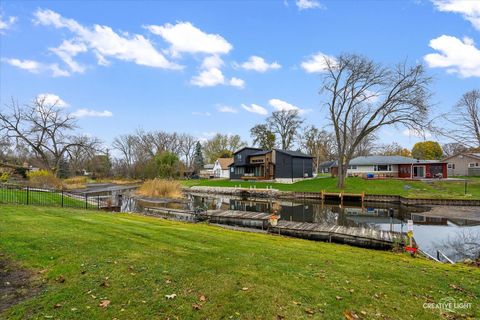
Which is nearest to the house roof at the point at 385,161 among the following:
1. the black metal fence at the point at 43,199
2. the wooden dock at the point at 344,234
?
the wooden dock at the point at 344,234

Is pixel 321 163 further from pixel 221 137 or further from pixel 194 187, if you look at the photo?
pixel 194 187

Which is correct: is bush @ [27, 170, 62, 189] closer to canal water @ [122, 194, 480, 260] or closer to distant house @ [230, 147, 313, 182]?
canal water @ [122, 194, 480, 260]

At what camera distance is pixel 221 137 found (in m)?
85.9

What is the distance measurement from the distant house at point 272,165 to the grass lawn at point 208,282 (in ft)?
138

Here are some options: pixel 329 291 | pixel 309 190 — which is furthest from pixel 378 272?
pixel 309 190

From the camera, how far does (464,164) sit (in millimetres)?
46875

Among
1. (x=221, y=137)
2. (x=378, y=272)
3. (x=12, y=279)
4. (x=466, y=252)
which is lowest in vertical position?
(x=466, y=252)

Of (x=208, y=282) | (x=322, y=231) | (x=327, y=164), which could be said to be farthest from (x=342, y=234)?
(x=327, y=164)

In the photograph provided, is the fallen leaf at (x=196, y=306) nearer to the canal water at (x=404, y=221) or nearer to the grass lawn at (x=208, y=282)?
the grass lawn at (x=208, y=282)

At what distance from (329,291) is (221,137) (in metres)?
81.7

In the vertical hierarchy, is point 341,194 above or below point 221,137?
below

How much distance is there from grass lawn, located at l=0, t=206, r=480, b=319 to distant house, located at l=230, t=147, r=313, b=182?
42035mm

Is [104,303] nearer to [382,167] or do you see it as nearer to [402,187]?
[402,187]

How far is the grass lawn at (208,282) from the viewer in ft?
13.5
